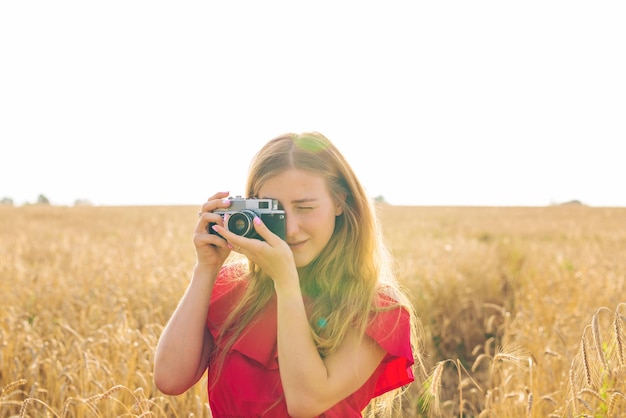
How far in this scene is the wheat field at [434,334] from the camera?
6.97ft

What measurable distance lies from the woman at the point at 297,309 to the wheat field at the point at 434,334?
0.19m

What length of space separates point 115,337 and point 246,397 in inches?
65.3

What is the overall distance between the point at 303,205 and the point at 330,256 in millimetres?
224

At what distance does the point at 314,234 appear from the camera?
176 cm

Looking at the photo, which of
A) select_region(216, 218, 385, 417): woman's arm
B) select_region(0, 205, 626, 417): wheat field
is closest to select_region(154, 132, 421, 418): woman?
select_region(216, 218, 385, 417): woman's arm

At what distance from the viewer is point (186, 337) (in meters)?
1.79

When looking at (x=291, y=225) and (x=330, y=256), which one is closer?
(x=291, y=225)

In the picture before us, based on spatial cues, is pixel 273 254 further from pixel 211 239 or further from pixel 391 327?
pixel 391 327

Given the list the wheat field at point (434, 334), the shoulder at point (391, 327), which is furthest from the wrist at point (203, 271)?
the shoulder at point (391, 327)

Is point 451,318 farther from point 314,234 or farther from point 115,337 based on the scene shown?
point 314,234

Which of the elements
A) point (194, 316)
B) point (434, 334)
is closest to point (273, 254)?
point (194, 316)

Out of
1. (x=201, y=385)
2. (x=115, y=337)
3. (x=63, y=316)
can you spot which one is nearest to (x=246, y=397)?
(x=201, y=385)

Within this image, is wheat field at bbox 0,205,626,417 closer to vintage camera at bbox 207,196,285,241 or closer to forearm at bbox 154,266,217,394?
forearm at bbox 154,266,217,394

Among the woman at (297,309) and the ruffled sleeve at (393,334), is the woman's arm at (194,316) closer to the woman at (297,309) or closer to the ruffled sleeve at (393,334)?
the woman at (297,309)
